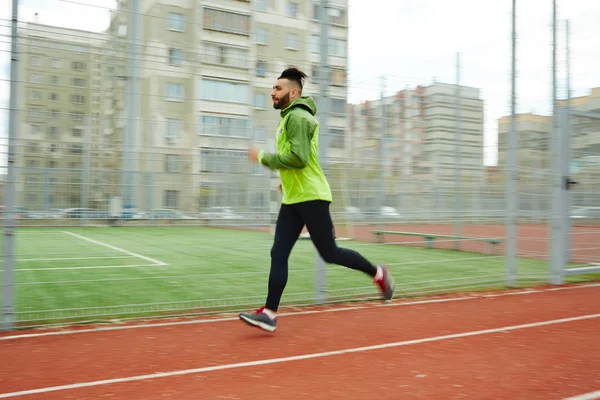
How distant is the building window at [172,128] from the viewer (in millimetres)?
5742

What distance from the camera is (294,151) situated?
4.50 meters

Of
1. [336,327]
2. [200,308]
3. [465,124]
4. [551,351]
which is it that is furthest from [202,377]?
[465,124]

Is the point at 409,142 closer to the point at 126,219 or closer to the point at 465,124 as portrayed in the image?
the point at 465,124

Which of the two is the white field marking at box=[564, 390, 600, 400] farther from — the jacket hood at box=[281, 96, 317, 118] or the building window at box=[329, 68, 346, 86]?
the building window at box=[329, 68, 346, 86]

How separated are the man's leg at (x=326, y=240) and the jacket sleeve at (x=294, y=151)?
0.39 meters

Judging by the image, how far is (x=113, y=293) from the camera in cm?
660

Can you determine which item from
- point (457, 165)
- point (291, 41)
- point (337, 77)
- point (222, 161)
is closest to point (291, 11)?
point (291, 41)

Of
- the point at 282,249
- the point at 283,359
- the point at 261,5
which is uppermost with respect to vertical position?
the point at 261,5

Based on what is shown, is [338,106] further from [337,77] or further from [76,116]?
[76,116]

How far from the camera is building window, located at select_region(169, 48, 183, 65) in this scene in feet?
18.9

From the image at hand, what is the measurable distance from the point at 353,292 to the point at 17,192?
3.87m

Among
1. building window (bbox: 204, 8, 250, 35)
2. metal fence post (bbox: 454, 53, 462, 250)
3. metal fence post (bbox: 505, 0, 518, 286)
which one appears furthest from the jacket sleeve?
metal fence post (bbox: 454, 53, 462, 250)

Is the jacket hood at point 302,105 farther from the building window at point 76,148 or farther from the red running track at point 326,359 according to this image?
the building window at point 76,148

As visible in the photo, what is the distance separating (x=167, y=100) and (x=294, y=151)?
187cm
